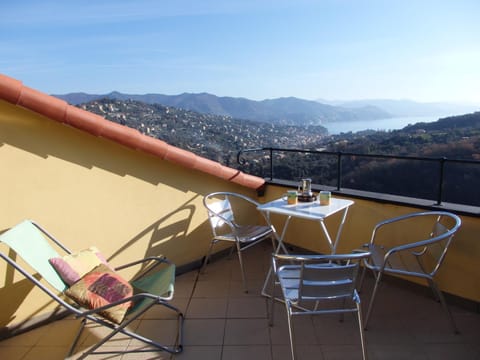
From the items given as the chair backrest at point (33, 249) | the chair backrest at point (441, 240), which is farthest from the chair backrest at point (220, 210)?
the chair backrest at point (441, 240)

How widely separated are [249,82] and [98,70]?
220 inches

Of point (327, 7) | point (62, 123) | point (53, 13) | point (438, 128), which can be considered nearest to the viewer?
point (62, 123)

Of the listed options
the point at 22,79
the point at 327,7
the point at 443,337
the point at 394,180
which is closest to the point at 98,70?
the point at 327,7

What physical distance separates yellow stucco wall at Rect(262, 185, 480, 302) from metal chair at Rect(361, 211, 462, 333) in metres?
0.10

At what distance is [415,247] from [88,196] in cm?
257

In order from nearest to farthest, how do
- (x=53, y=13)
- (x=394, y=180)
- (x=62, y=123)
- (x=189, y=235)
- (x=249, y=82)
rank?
(x=62, y=123) < (x=189, y=235) < (x=394, y=180) < (x=53, y=13) < (x=249, y=82)

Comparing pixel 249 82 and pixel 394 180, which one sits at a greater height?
pixel 249 82

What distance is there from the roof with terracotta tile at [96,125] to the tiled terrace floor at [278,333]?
1.26m

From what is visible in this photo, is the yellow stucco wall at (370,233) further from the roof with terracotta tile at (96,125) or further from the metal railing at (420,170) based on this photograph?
the roof with terracotta tile at (96,125)

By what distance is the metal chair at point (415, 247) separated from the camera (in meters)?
2.03

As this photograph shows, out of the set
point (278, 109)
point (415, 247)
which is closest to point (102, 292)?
point (415, 247)

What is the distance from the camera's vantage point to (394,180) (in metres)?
3.62

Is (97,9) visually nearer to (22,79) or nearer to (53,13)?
(53,13)

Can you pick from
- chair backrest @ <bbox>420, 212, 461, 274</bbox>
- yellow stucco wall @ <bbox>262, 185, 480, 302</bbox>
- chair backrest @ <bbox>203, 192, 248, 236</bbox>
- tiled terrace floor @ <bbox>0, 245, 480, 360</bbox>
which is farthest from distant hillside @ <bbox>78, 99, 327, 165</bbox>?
chair backrest @ <bbox>420, 212, 461, 274</bbox>
